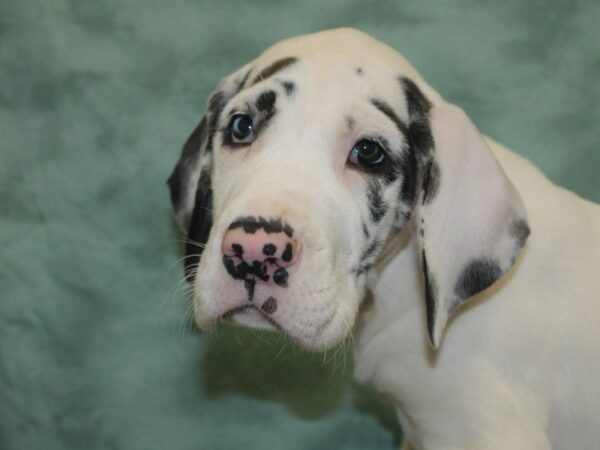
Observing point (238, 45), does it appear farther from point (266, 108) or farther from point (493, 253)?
point (493, 253)

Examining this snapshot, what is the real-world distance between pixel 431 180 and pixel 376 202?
19 centimetres

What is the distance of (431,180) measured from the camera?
2967 millimetres

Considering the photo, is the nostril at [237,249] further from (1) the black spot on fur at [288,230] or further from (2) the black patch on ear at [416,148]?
(2) the black patch on ear at [416,148]

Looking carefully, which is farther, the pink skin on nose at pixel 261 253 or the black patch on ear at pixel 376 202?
the black patch on ear at pixel 376 202

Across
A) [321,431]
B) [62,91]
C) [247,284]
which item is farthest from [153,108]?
[247,284]

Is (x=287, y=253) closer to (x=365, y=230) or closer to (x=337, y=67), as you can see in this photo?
(x=365, y=230)

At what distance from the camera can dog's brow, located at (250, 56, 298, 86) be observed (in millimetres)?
3047

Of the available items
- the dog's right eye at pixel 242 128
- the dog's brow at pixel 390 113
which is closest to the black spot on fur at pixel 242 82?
the dog's right eye at pixel 242 128

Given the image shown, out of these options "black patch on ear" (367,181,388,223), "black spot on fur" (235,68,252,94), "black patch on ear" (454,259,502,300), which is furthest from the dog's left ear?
"black spot on fur" (235,68,252,94)

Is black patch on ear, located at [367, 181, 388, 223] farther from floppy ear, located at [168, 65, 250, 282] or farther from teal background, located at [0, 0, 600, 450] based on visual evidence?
teal background, located at [0, 0, 600, 450]

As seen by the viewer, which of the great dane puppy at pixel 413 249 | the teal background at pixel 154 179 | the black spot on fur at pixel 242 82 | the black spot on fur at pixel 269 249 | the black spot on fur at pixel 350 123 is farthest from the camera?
the teal background at pixel 154 179

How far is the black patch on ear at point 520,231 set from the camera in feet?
9.71

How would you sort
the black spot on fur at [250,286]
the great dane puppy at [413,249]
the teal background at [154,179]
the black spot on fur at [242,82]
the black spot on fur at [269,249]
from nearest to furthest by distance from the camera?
the black spot on fur at [269,249]
the black spot on fur at [250,286]
the great dane puppy at [413,249]
the black spot on fur at [242,82]
the teal background at [154,179]

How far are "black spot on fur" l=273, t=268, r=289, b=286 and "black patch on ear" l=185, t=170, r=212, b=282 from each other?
0.77 m
